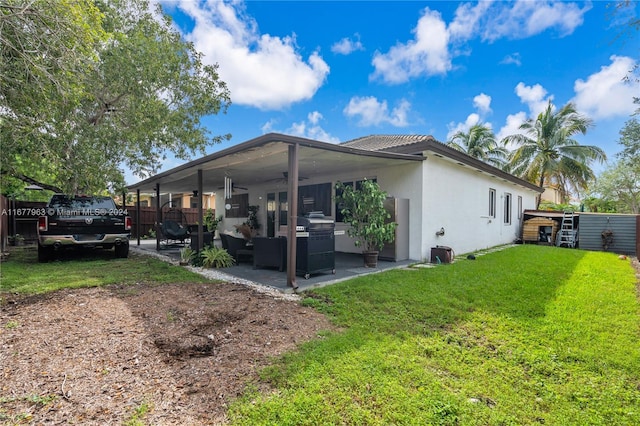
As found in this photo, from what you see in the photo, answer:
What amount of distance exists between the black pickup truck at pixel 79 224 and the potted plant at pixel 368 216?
5817 mm

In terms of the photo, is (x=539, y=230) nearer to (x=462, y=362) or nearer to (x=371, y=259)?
(x=371, y=259)

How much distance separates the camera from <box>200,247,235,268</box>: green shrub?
736cm

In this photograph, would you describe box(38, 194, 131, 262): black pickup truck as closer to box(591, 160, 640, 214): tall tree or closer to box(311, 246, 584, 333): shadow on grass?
box(311, 246, 584, 333): shadow on grass

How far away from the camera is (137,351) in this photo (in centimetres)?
297

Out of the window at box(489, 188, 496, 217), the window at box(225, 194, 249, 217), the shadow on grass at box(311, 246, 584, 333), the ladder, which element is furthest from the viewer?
the window at box(225, 194, 249, 217)

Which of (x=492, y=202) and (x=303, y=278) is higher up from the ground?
(x=492, y=202)

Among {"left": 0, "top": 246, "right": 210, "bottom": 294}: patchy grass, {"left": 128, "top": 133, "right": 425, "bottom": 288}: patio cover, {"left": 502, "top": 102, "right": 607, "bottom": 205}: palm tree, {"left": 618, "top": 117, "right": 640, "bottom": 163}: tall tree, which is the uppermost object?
{"left": 502, "top": 102, "right": 607, "bottom": 205}: palm tree

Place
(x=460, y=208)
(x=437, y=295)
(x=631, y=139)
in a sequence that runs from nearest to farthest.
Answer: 1. (x=437, y=295)
2. (x=631, y=139)
3. (x=460, y=208)

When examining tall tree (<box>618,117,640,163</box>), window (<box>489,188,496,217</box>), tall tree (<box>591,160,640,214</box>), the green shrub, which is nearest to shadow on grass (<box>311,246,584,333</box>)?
tall tree (<box>618,117,640,163</box>)

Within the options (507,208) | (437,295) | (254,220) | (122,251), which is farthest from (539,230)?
(122,251)

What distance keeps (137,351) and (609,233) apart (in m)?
15.2

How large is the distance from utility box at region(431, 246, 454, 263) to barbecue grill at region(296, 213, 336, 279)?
3.20 m

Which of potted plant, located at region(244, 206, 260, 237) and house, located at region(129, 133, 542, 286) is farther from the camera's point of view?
potted plant, located at region(244, 206, 260, 237)

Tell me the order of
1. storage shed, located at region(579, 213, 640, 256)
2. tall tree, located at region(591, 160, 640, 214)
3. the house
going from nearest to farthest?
the house
storage shed, located at region(579, 213, 640, 256)
tall tree, located at region(591, 160, 640, 214)
